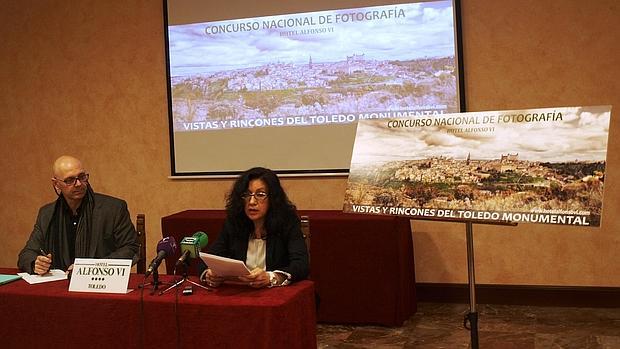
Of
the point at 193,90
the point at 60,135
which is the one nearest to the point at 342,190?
the point at 193,90

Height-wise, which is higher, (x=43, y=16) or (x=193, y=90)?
(x=43, y=16)

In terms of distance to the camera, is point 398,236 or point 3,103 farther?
point 3,103

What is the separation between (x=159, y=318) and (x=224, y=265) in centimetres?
32

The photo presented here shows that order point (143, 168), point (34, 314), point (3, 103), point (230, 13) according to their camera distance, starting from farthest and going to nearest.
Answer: point (3, 103) → point (143, 168) → point (230, 13) → point (34, 314)

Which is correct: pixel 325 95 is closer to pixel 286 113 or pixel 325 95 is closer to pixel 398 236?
pixel 286 113

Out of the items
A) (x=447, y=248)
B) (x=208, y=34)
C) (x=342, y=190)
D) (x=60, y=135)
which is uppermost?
(x=208, y=34)

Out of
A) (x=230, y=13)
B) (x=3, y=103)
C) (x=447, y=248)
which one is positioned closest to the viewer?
(x=447, y=248)

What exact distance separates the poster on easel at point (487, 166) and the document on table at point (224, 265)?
516 millimetres

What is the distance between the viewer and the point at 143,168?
5414 millimetres

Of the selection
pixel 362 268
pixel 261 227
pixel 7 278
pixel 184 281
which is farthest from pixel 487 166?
pixel 7 278

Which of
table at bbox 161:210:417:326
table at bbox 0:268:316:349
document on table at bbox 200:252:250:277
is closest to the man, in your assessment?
table at bbox 0:268:316:349

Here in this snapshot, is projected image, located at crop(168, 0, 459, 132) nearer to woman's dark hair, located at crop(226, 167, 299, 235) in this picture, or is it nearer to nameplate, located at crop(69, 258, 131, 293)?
woman's dark hair, located at crop(226, 167, 299, 235)

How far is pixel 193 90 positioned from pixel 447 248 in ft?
7.80

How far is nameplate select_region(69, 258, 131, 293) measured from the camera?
8.29 ft
